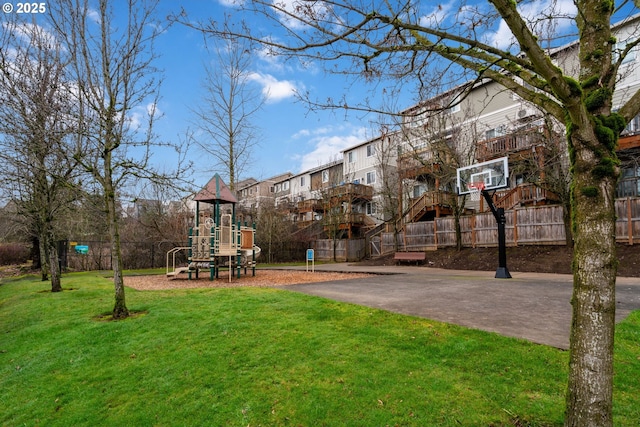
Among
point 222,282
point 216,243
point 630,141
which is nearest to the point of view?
point 222,282

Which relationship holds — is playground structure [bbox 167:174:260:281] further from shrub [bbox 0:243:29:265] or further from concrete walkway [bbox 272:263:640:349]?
shrub [bbox 0:243:29:265]

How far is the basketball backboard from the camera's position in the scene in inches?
550

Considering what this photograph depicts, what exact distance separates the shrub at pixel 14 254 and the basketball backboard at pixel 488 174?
3428cm

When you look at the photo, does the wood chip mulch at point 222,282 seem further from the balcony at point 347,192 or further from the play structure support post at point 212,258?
the balcony at point 347,192

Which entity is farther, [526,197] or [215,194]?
[526,197]

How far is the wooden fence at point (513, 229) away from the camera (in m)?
14.5

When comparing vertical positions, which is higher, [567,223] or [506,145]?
[506,145]

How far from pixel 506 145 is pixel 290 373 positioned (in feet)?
63.8

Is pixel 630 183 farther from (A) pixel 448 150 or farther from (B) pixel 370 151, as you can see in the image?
(B) pixel 370 151

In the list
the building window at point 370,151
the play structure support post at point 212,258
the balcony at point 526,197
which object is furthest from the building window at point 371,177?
the play structure support post at point 212,258

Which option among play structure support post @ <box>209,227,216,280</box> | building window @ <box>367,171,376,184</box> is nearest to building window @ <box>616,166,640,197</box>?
building window @ <box>367,171,376,184</box>

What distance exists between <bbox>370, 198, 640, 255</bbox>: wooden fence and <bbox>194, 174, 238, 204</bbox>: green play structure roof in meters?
13.3

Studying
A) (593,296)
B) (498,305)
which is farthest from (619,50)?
(498,305)

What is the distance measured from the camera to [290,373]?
13.1 feet
